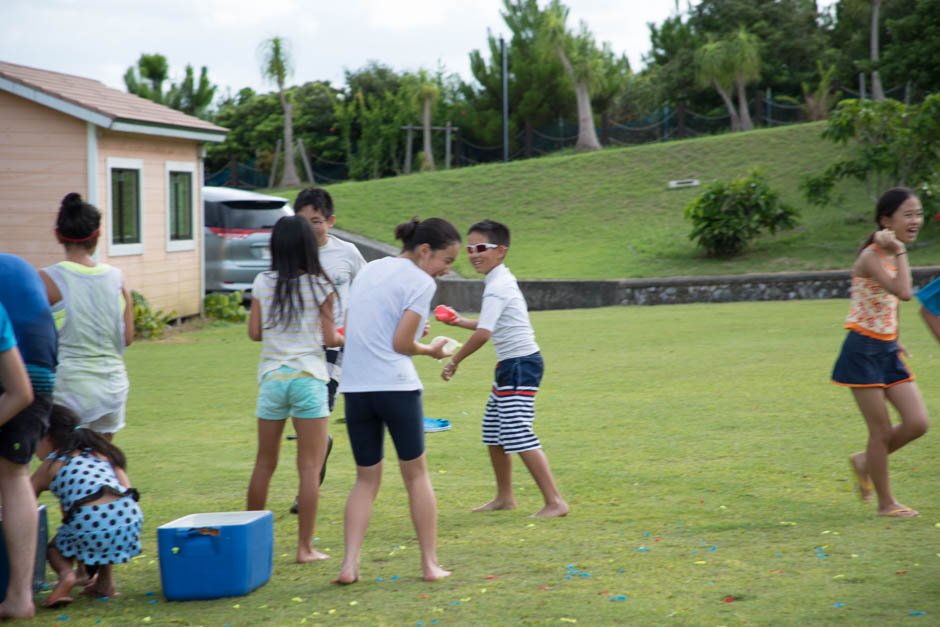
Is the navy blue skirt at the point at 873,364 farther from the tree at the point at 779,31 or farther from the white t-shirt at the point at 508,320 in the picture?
the tree at the point at 779,31

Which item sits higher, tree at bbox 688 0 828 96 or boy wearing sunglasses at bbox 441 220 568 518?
tree at bbox 688 0 828 96

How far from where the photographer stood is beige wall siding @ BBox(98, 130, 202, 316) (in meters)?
15.3

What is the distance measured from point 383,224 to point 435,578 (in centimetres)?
2463

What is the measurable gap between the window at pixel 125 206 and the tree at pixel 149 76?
35809mm

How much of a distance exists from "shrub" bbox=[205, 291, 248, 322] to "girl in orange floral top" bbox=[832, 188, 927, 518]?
14.4 meters

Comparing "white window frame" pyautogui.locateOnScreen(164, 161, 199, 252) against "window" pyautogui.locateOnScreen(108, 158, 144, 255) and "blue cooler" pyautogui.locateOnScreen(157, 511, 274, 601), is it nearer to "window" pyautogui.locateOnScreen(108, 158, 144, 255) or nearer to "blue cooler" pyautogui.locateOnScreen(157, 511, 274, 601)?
"window" pyautogui.locateOnScreen(108, 158, 144, 255)

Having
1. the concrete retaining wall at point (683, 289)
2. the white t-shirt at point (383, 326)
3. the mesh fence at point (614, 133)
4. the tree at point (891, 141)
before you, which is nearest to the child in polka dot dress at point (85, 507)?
the white t-shirt at point (383, 326)

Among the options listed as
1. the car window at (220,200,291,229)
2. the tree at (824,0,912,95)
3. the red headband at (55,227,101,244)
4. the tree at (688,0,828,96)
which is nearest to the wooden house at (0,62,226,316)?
the car window at (220,200,291,229)

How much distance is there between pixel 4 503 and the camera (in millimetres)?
4105

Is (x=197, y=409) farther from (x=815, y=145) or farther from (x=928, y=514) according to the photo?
(x=815, y=145)

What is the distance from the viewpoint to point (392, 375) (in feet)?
14.6

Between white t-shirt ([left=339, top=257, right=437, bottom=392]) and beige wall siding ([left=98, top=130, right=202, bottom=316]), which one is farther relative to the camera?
beige wall siding ([left=98, top=130, right=202, bottom=316])

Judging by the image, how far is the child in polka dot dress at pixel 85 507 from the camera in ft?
14.4

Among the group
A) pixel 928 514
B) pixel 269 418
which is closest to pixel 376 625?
pixel 269 418
